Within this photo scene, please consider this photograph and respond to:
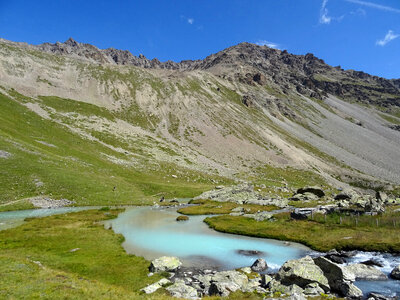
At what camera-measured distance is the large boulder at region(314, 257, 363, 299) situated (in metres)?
20.9

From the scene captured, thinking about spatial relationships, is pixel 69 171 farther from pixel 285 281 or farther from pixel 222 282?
pixel 285 281

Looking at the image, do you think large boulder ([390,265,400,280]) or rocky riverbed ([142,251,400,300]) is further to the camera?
large boulder ([390,265,400,280])

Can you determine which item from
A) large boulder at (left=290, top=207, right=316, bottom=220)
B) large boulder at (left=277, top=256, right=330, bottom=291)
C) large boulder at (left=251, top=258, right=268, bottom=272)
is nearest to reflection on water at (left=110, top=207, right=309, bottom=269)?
large boulder at (left=251, top=258, right=268, bottom=272)

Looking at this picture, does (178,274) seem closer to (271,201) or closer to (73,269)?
(73,269)

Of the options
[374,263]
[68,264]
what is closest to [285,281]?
[374,263]

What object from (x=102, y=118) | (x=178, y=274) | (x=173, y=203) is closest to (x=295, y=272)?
(x=178, y=274)

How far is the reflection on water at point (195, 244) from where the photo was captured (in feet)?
99.6

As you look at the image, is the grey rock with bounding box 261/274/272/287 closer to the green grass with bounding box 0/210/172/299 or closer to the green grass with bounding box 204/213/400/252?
the green grass with bounding box 0/210/172/299

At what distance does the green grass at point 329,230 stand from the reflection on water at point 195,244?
2.35 m

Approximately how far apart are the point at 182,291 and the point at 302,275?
35.9 ft

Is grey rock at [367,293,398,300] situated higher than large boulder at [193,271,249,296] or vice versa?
grey rock at [367,293,398,300]

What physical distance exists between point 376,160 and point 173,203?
18966 cm

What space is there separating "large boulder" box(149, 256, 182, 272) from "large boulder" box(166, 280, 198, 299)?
3886 millimetres

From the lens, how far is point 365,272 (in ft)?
82.2
